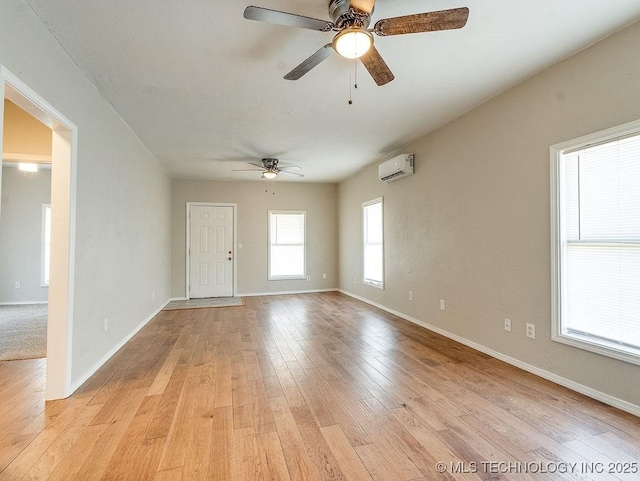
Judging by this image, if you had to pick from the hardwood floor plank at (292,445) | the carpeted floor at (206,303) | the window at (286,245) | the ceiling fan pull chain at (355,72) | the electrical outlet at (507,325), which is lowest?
the carpeted floor at (206,303)

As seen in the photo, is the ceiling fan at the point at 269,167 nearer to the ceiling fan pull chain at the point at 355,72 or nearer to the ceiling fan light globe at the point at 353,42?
the ceiling fan pull chain at the point at 355,72

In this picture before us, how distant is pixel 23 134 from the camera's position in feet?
11.7

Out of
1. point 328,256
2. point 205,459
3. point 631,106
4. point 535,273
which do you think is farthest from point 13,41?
point 328,256

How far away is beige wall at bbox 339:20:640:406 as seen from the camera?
2.17 metres

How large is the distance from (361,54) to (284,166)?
4055mm

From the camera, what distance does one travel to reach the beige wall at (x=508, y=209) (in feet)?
7.12

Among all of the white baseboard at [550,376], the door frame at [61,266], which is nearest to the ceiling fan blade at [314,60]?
the door frame at [61,266]

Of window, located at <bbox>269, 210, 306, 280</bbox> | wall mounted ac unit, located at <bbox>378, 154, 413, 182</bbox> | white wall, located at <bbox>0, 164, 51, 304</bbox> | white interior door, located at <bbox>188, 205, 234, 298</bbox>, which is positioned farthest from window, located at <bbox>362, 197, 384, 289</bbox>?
white wall, located at <bbox>0, 164, 51, 304</bbox>

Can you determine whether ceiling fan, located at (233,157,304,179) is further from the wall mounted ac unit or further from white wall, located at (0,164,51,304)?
white wall, located at (0,164,51,304)

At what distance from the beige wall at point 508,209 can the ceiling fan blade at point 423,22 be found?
1.35m

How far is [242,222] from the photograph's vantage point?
6.82 m

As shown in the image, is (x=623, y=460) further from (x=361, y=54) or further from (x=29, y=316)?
(x=29, y=316)

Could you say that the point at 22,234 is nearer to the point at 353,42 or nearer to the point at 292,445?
the point at 292,445

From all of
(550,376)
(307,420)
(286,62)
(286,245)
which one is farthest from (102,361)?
(286,245)
